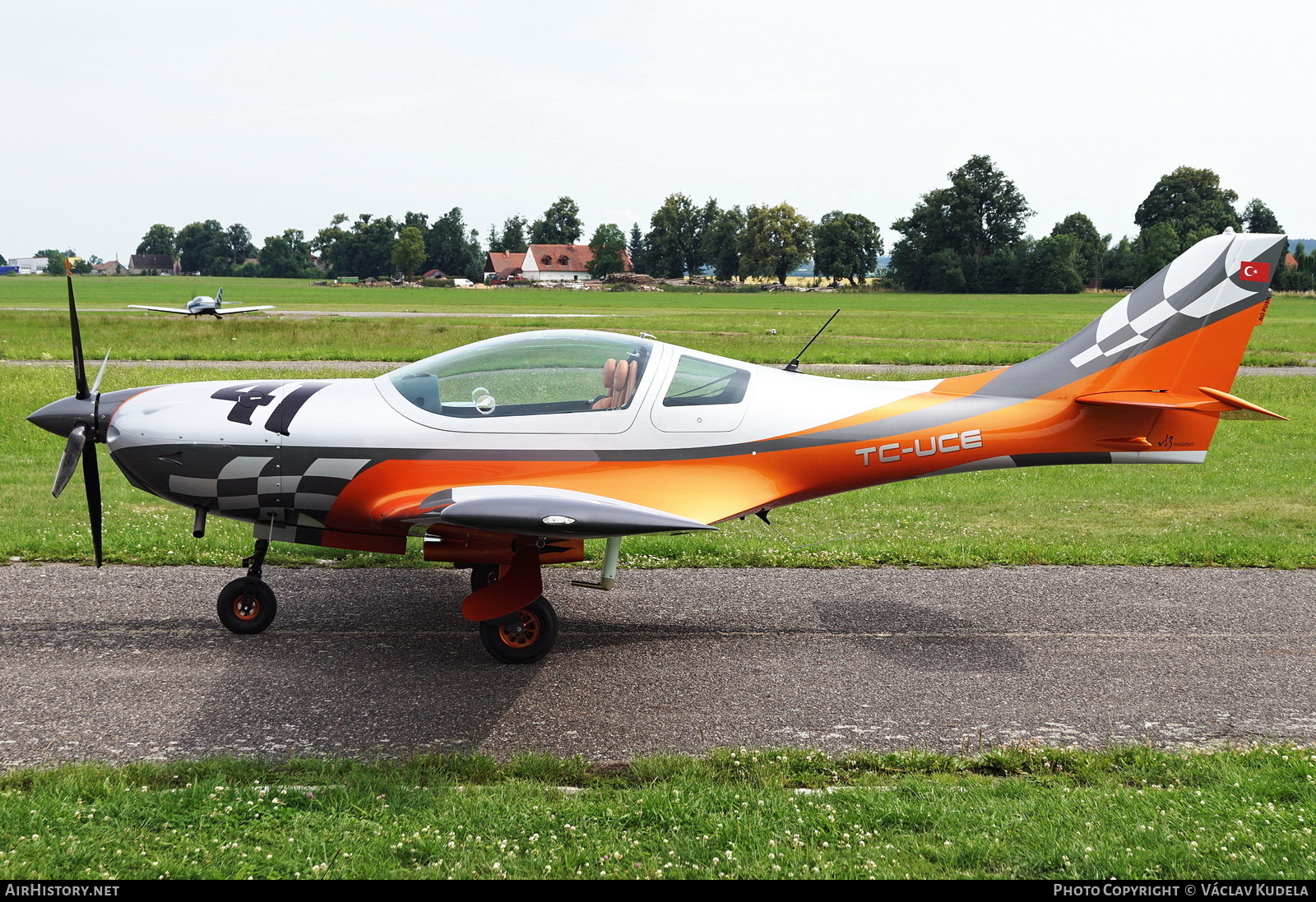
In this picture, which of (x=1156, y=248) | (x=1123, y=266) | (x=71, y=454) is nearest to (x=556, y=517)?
(x=71, y=454)

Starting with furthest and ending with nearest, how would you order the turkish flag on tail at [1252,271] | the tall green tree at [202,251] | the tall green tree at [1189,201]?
the tall green tree at [202,251] < the tall green tree at [1189,201] < the turkish flag on tail at [1252,271]

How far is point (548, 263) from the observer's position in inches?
6314

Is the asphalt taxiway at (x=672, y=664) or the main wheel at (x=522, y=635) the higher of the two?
the main wheel at (x=522, y=635)

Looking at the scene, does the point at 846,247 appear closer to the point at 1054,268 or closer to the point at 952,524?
the point at 1054,268

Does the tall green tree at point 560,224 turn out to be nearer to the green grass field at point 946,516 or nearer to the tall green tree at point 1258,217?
the tall green tree at point 1258,217

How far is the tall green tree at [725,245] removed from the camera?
146m

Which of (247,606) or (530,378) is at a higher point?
(530,378)

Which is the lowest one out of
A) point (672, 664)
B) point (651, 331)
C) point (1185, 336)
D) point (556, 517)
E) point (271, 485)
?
point (672, 664)

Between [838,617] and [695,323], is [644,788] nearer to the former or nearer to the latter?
[838,617]

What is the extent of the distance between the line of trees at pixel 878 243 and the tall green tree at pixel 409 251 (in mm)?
208

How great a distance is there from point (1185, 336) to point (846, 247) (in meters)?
128

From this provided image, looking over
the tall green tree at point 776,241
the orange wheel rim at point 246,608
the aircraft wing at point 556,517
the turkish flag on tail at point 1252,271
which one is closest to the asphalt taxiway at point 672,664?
the orange wheel rim at point 246,608

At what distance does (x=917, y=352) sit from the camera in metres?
31.0
